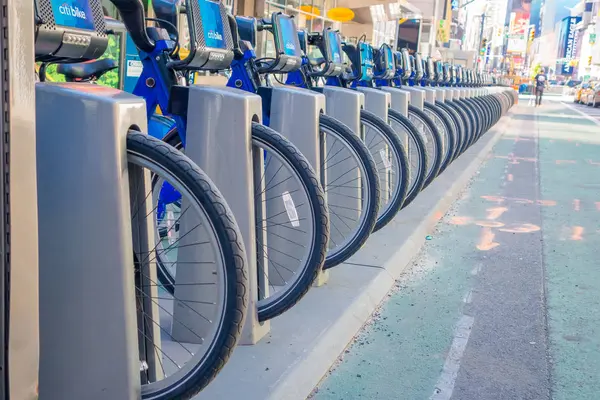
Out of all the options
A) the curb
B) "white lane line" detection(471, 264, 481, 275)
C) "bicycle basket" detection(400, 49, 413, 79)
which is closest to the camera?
the curb

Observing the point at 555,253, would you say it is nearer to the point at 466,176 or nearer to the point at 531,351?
the point at 531,351

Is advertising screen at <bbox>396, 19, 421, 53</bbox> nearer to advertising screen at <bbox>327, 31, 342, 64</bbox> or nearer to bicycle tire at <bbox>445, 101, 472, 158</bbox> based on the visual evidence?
bicycle tire at <bbox>445, 101, 472, 158</bbox>

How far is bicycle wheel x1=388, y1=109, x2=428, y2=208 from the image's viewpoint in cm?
515

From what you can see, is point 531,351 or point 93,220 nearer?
point 93,220

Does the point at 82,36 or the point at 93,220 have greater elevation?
the point at 82,36

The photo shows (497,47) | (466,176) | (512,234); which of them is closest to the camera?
(512,234)

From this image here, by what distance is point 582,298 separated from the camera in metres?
4.51

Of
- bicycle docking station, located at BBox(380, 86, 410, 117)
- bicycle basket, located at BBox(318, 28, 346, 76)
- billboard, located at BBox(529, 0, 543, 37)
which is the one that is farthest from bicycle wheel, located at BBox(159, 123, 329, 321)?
billboard, located at BBox(529, 0, 543, 37)

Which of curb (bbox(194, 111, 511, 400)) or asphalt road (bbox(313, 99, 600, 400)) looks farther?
asphalt road (bbox(313, 99, 600, 400))

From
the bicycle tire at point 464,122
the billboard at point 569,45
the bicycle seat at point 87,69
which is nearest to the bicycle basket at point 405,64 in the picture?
the bicycle tire at point 464,122

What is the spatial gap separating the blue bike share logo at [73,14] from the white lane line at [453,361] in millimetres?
1901

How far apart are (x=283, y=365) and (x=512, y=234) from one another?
12.7ft

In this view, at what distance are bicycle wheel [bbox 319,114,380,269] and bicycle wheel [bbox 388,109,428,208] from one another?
2.25ft

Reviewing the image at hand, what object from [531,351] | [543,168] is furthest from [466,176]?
[531,351]
